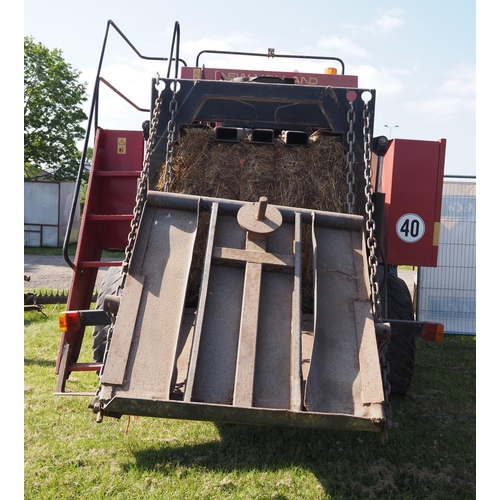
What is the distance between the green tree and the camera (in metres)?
25.8

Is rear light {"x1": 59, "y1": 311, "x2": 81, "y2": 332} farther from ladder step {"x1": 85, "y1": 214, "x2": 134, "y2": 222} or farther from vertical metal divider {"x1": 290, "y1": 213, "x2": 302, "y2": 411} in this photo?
ladder step {"x1": 85, "y1": 214, "x2": 134, "y2": 222}

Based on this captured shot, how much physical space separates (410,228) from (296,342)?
2120 mm

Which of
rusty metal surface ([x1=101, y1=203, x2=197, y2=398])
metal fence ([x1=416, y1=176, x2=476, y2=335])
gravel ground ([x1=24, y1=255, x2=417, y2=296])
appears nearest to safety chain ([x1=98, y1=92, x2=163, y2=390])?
rusty metal surface ([x1=101, y1=203, x2=197, y2=398])

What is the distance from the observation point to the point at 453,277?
9.23 metres

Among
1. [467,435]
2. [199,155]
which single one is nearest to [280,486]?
[467,435]

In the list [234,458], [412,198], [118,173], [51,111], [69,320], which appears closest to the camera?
[69,320]

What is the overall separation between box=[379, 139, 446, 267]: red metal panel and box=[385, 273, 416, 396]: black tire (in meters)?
0.55

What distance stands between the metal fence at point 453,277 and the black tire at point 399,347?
3.60 metres

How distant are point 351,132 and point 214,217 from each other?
1449 millimetres

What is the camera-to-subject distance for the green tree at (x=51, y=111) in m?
25.8

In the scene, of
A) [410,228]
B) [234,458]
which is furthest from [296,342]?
[410,228]

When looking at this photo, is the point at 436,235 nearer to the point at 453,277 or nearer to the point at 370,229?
the point at 370,229

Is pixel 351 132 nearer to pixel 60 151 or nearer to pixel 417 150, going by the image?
pixel 417 150

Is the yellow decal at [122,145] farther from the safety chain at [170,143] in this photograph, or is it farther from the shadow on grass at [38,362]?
the shadow on grass at [38,362]
